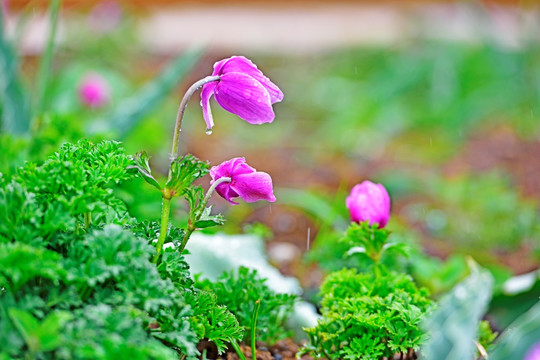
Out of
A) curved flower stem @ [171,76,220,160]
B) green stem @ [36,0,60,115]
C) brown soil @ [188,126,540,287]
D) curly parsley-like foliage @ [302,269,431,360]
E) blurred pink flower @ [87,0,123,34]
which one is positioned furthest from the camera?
blurred pink flower @ [87,0,123,34]

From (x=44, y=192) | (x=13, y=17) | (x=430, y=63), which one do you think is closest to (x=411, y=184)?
(x=430, y=63)

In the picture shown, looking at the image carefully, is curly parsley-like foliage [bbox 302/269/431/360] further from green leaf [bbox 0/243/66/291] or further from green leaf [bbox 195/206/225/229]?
green leaf [bbox 0/243/66/291]

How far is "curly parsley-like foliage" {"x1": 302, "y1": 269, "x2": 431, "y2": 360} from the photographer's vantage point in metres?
1.14

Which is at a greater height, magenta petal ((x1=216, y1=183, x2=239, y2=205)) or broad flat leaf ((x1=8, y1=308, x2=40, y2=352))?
magenta petal ((x1=216, y1=183, x2=239, y2=205))

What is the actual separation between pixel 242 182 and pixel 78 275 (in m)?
0.29

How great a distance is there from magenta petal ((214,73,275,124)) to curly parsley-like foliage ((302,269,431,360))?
38cm

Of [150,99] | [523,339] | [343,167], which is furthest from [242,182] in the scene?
[343,167]

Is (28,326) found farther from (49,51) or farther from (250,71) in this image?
(49,51)

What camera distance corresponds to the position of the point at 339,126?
4152 millimetres

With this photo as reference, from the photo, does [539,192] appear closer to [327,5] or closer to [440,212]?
[440,212]

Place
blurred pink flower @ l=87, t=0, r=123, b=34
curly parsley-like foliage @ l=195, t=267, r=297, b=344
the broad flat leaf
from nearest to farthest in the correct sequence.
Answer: the broad flat leaf < curly parsley-like foliage @ l=195, t=267, r=297, b=344 < blurred pink flower @ l=87, t=0, r=123, b=34

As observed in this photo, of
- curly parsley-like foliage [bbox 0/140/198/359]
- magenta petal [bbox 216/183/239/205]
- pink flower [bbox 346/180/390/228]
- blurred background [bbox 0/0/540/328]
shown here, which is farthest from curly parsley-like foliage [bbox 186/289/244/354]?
blurred background [bbox 0/0/540/328]

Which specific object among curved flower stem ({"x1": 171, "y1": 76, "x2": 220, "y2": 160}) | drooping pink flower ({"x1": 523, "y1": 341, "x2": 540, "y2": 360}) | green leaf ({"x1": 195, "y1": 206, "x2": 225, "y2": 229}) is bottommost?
drooping pink flower ({"x1": 523, "y1": 341, "x2": 540, "y2": 360})

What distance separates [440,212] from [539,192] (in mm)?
484
